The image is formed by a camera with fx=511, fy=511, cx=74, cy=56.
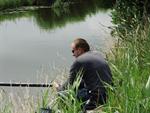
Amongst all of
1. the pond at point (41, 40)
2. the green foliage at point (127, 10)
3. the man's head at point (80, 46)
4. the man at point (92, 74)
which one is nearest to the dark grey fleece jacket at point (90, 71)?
the man at point (92, 74)

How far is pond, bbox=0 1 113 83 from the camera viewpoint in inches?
429

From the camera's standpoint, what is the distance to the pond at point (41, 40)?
1089 cm

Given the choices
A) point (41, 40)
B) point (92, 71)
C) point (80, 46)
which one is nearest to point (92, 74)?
point (92, 71)

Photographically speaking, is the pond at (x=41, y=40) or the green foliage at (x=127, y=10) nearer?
the green foliage at (x=127, y=10)

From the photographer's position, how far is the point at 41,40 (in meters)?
19.0

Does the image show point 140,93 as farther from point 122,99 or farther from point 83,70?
point 83,70

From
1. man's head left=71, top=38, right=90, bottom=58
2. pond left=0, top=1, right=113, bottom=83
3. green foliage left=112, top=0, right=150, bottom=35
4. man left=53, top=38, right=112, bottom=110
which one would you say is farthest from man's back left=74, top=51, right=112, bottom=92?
green foliage left=112, top=0, right=150, bottom=35

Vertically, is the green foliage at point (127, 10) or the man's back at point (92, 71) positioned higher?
the man's back at point (92, 71)

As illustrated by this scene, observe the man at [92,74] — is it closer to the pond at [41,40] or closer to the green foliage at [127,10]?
the pond at [41,40]

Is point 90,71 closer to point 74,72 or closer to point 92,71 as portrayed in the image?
point 92,71

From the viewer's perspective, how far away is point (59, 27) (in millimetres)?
23875

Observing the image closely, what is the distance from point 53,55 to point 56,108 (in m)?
11.2

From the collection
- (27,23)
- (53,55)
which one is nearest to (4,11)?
(27,23)

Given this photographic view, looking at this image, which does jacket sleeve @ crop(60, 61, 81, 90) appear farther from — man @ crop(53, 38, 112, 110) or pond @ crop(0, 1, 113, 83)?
pond @ crop(0, 1, 113, 83)
